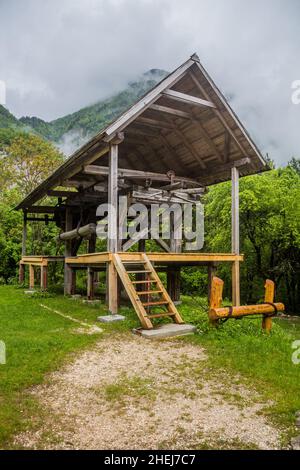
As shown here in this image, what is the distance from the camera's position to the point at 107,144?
9.52 meters

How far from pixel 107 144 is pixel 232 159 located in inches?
184

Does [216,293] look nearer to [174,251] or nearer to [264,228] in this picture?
[174,251]

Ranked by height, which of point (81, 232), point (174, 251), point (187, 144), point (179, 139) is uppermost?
point (179, 139)

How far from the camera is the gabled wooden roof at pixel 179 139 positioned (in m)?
9.70

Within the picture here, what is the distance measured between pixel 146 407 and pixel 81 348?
8.34ft

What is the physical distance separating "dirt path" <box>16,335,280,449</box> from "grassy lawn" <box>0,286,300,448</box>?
199 millimetres

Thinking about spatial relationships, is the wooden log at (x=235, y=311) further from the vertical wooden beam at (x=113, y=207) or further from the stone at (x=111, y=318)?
the vertical wooden beam at (x=113, y=207)

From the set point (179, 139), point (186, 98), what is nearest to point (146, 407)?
point (186, 98)

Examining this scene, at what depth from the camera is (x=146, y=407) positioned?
4.18 meters

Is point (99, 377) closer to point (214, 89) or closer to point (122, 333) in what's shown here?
point (122, 333)

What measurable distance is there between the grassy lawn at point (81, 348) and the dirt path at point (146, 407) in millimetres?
199

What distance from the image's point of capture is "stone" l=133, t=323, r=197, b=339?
7.18m

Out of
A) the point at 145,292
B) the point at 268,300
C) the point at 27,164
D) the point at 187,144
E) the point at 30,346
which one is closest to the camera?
the point at 30,346

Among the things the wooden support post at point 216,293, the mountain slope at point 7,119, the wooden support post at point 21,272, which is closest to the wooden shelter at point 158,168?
the wooden support post at point 216,293
